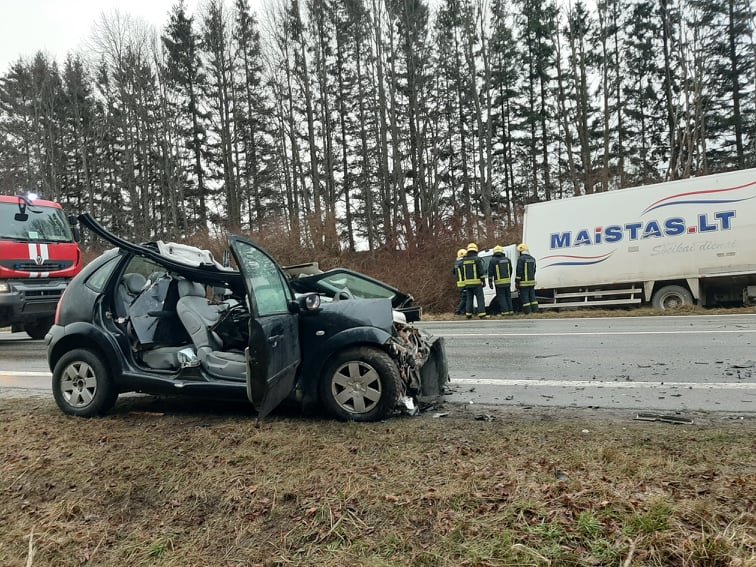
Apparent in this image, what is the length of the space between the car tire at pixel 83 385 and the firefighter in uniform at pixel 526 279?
37.3 ft

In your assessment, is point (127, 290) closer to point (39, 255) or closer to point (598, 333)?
point (39, 255)

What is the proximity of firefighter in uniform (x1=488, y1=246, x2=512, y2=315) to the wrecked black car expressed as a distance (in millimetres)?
→ 9269

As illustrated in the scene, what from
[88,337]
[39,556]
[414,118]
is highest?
[414,118]

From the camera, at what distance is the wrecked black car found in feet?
14.1

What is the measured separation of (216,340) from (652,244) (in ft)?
39.5

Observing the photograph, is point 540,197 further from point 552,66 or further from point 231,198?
point 231,198

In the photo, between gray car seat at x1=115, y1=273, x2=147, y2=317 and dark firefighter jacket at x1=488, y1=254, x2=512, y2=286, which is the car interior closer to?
gray car seat at x1=115, y1=273, x2=147, y2=317

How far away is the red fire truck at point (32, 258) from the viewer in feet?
34.0

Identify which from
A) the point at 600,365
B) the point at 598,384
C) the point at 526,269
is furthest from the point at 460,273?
the point at 598,384

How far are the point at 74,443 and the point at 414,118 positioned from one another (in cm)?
2567

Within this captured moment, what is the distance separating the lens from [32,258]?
1072 cm

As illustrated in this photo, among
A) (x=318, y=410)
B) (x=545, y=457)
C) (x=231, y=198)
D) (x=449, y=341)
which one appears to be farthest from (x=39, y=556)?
(x=231, y=198)

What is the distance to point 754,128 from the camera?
87.4 ft

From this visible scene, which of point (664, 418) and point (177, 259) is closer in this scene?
point (664, 418)
